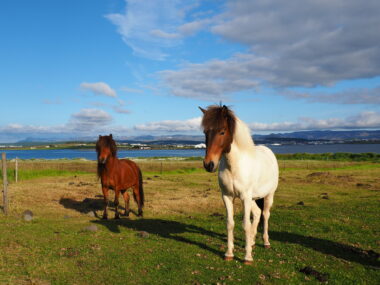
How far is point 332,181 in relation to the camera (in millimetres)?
29500

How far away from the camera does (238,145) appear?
283 inches

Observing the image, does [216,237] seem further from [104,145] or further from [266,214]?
[104,145]

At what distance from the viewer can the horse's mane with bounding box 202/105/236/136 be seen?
648 centimetres

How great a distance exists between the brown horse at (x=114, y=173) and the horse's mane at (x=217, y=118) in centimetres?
709

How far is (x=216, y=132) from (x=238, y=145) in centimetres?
99

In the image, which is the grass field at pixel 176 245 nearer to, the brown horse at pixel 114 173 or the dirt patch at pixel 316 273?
the dirt patch at pixel 316 273

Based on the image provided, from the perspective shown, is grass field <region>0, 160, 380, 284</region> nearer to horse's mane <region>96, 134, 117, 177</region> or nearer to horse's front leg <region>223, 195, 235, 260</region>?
horse's front leg <region>223, 195, 235, 260</region>

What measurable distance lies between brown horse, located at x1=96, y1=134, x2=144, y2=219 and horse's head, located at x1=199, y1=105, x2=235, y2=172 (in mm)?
7118

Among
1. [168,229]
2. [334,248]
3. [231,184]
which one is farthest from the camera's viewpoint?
[168,229]

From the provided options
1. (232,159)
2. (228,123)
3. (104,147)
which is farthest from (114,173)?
(228,123)

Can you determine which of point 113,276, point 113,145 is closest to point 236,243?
point 113,276

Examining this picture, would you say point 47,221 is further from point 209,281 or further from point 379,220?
point 379,220

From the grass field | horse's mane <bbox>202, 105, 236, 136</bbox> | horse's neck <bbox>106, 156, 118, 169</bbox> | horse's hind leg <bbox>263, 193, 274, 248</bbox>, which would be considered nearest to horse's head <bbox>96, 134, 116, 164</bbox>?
horse's neck <bbox>106, 156, 118, 169</bbox>

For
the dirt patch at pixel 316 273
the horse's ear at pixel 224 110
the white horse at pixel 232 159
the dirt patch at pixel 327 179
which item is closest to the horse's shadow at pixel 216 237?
the dirt patch at pixel 316 273
